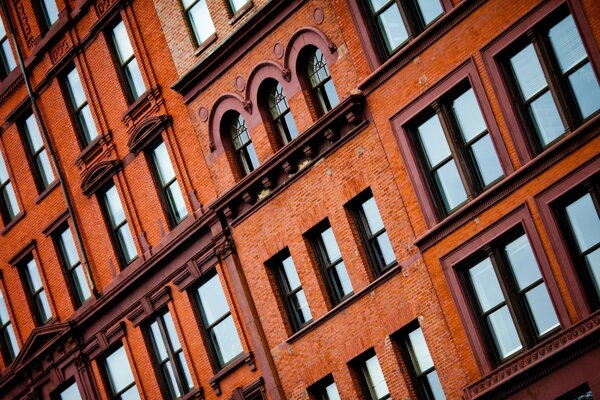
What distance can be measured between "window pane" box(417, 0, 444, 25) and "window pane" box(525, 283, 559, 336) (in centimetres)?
671

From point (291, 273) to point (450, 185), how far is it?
224 inches

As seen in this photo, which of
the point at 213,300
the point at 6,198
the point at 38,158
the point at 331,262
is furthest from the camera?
the point at 6,198

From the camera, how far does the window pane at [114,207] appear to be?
150ft

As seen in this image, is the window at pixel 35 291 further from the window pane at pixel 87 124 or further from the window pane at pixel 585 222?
the window pane at pixel 585 222

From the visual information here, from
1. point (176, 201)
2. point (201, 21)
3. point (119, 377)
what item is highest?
point (201, 21)

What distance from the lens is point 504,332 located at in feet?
115

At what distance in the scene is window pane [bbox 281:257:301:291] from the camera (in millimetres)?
40156

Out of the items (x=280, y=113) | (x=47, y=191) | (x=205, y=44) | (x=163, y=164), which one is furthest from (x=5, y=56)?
(x=280, y=113)

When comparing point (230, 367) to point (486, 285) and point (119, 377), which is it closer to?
point (119, 377)

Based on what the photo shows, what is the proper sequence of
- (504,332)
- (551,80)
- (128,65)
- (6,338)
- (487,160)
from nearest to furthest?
1. (551,80)
2. (504,332)
3. (487,160)
4. (128,65)
5. (6,338)

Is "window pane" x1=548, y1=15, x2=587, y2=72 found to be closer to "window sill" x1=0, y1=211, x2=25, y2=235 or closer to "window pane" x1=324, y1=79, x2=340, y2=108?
"window pane" x1=324, y1=79, x2=340, y2=108

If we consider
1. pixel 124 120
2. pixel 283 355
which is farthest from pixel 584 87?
pixel 124 120

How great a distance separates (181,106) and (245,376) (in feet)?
24.1

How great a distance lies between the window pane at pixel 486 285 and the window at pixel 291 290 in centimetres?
554
